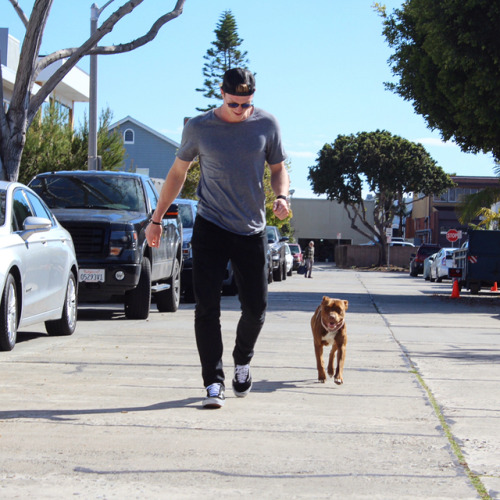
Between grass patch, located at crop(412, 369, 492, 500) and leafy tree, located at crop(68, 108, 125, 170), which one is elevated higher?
leafy tree, located at crop(68, 108, 125, 170)

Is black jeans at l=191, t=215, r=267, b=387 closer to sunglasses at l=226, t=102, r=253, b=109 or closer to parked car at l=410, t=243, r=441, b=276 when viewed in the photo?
sunglasses at l=226, t=102, r=253, b=109

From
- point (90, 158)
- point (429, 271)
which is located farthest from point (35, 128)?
point (429, 271)

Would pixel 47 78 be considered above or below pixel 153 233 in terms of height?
above

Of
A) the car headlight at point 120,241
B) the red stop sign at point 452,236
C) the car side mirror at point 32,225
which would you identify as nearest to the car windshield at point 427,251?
the red stop sign at point 452,236

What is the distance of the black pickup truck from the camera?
1265cm

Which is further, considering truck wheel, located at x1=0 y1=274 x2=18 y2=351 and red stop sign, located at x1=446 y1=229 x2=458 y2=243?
red stop sign, located at x1=446 y1=229 x2=458 y2=243

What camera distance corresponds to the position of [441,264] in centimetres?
4034

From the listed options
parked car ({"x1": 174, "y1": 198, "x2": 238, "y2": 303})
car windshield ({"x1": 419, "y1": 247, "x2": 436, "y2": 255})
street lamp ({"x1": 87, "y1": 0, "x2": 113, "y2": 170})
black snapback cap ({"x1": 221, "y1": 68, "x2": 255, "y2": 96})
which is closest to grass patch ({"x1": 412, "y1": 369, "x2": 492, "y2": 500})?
black snapback cap ({"x1": 221, "y1": 68, "x2": 255, "y2": 96})

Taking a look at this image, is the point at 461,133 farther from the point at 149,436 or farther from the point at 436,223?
the point at 436,223

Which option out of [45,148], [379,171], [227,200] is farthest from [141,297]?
[379,171]

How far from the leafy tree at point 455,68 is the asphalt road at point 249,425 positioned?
12009 millimetres

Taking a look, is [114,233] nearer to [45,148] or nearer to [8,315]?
[8,315]

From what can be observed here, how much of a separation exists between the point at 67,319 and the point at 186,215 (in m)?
8.65

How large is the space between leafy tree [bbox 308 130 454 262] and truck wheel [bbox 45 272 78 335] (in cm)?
6171
